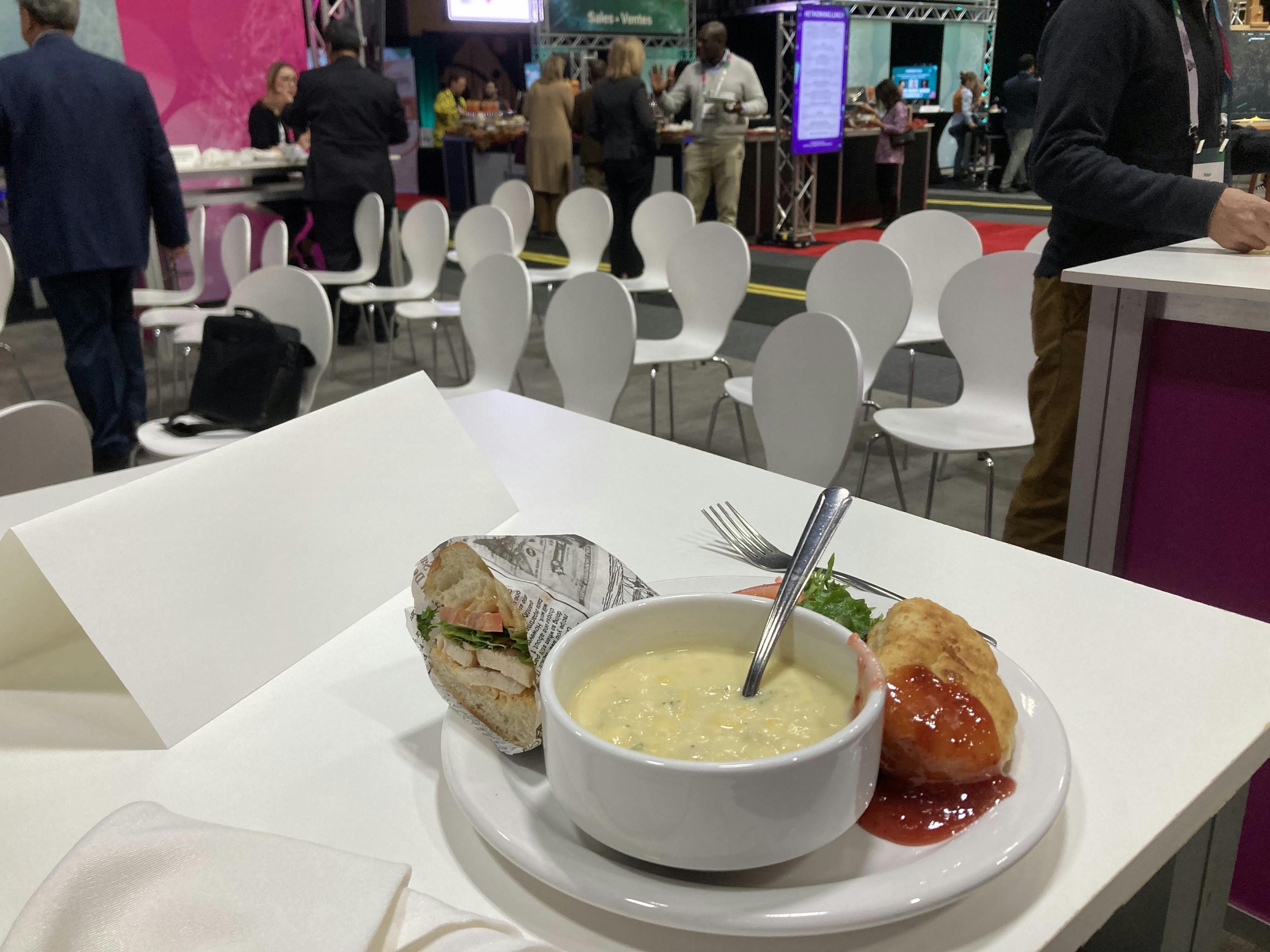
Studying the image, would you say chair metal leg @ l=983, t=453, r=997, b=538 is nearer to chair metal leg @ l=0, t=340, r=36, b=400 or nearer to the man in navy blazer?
the man in navy blazer

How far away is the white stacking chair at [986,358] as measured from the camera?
7.94 feet

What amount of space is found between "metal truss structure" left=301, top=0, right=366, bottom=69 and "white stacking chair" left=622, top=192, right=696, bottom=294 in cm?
323

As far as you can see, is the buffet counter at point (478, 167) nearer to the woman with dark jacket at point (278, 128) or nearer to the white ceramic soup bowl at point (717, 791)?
the woman with dark jacket at point (278, 128)

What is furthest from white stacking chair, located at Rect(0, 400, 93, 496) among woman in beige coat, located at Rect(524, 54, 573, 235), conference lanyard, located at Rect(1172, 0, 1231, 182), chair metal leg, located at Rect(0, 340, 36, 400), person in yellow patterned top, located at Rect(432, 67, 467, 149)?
person in yellow patterned top, located at Rect(432, 67, 467, 149)

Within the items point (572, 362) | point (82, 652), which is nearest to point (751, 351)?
point (572, 362)

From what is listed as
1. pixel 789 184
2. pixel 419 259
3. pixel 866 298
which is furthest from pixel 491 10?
pixel 866 298

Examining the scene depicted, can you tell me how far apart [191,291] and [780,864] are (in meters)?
4.63

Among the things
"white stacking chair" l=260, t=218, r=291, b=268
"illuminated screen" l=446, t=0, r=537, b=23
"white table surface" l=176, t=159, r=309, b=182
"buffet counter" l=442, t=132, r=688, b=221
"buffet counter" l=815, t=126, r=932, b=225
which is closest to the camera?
"white stacking chair" l=260, t=218, r=291, b=268

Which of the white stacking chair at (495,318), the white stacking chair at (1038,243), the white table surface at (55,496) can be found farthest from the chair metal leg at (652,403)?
the white table surface at (55,496)

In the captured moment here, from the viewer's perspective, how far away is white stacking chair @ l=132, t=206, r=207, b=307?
4.35 metres

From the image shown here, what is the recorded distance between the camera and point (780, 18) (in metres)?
7.11

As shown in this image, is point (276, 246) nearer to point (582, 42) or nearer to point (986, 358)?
point (986, 358)

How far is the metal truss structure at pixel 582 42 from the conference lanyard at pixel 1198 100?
25.2 feet

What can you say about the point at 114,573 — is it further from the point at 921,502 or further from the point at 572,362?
the point at 921,502
